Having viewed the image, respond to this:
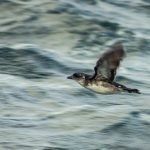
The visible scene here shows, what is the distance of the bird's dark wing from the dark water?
0.83 m

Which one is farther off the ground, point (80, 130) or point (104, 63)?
point (104, 63)

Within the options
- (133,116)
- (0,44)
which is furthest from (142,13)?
(133,116)

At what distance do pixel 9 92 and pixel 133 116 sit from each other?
2824mm

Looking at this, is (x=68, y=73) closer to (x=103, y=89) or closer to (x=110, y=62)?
(x=103, y=89)

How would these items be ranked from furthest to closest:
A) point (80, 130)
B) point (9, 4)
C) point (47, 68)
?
point (9, 4) < point (47, 68) < point (80, 130)

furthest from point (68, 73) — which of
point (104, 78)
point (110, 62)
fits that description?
point (110, 62)

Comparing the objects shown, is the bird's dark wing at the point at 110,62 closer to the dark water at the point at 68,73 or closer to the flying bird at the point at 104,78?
the flying bird at the point at 104,78

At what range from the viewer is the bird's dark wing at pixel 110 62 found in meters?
12.3

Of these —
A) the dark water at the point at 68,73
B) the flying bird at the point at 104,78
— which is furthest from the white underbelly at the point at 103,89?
the dark water at the point at 68,73

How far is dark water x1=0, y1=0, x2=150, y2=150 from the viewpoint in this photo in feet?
39.1

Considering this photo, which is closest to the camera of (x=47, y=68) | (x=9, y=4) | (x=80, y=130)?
(x=80, y=130)

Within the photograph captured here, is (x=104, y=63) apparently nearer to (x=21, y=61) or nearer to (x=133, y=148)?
(x=133, y=148)

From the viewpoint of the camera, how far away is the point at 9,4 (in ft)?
Result: 78.2

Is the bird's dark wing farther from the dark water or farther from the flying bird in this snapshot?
the dark water
